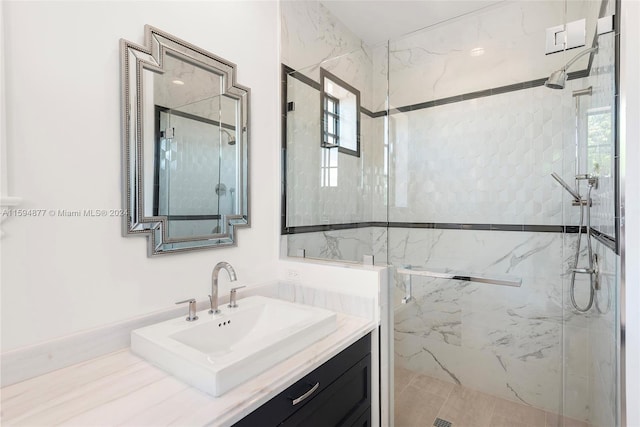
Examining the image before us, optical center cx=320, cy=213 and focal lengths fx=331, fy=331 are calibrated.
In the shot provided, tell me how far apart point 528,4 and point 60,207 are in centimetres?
236

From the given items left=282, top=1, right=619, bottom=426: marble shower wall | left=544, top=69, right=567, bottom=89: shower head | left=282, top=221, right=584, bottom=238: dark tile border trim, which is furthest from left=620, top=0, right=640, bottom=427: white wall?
left=282, top=221, right=584, bottom=238: dark tile border trim

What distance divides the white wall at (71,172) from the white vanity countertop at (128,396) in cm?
15

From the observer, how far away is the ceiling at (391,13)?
2092 mm

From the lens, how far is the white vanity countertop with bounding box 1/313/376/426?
2.62ft

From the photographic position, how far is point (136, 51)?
3.98 ft

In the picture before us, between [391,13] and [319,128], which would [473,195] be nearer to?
[319,128]

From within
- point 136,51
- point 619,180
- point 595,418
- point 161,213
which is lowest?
point 595,418

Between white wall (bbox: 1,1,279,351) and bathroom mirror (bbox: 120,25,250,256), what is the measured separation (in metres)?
0.05

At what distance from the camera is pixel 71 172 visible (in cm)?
106

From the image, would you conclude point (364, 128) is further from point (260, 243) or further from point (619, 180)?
point (619, 180)

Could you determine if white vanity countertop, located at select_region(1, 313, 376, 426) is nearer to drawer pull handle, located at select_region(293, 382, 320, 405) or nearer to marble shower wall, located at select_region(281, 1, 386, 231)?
drawer pull handle, located at select_region(293, 382, 320, 405)

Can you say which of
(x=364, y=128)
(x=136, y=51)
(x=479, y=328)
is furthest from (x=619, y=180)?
(x=136, y=51)

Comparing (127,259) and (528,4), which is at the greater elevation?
(528,4)

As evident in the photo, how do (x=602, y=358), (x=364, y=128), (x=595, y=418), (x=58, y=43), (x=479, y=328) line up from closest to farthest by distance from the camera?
1. (x=58, y=43)
2. (x=602, y=358)
3. (x=595, y=418)
4. (x=479, y=328)
5. (x=364, y=128)
